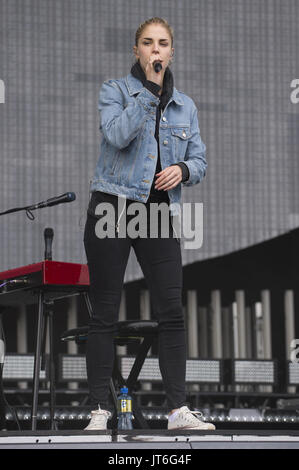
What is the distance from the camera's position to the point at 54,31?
6.11 meters

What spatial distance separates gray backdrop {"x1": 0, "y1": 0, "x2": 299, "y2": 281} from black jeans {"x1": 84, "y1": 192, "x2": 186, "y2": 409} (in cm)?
329

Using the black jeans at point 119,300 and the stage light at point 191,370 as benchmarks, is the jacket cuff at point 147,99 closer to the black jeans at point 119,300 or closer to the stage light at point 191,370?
the black jeans at point 119,300

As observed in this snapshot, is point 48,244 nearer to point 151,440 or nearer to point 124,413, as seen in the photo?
point 124,413

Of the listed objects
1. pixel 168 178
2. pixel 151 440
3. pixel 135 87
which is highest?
pixel 135 87

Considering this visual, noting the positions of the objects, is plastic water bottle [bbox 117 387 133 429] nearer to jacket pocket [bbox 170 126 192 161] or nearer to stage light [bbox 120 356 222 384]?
jacket pocket [bbox 170 126 192 161]

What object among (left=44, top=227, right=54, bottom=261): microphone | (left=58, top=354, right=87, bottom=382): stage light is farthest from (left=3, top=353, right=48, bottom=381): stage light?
(left=44, top=227, right=54, bottom=261): microphone

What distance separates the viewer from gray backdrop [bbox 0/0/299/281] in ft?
19.6

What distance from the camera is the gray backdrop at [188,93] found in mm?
5984

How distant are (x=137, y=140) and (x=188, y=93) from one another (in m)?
3.64

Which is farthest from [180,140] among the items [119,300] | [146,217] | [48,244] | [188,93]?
[188,93]

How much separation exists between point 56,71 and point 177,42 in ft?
2.54

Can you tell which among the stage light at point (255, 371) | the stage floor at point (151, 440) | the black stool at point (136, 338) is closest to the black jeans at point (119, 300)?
the stage floor at point (151, 440)

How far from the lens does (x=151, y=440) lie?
6.90 feet

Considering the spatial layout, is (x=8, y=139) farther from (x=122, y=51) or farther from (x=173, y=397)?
(x=173, y=397)
